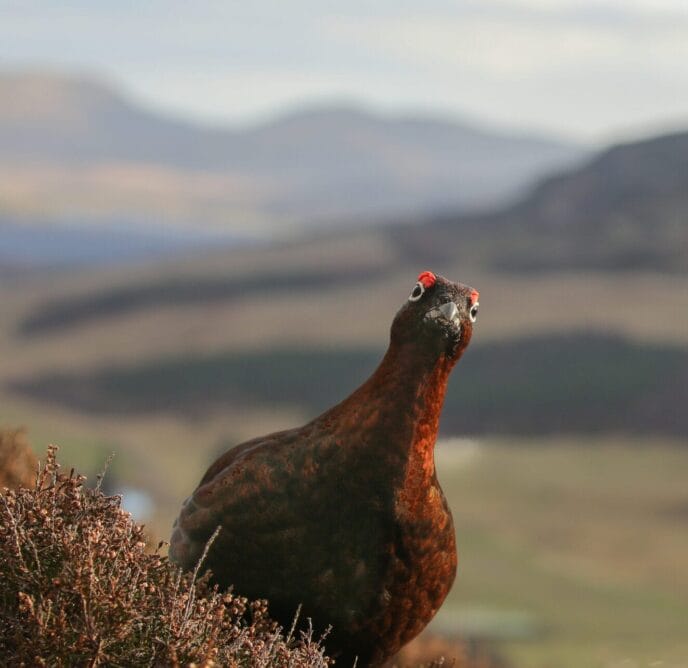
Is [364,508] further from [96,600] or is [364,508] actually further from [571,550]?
[571,550]

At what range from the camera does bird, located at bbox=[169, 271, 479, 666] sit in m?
7.64

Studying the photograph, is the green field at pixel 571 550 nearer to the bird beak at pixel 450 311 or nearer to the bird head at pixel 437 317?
the bird head at pixel 437 317

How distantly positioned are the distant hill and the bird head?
127 meters

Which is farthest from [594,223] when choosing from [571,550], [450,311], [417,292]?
[450,311]

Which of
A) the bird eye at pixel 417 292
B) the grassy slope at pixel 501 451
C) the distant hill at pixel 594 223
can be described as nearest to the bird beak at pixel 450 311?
the bird eye at pixel 417 292

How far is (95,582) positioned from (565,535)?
5145 centimetres

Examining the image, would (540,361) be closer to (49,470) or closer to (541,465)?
(541,465)

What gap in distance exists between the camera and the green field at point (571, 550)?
3559cm

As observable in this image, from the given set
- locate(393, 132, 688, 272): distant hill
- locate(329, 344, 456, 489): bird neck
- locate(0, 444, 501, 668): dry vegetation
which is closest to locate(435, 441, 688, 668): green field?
locate(329, 344, 456, 489): bird neck

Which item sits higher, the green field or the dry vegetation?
the green field

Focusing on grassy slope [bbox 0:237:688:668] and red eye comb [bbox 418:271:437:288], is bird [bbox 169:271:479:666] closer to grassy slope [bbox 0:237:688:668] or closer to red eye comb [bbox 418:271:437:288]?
red eye comb [bbox 418:271:437:288]

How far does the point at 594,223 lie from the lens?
156 m

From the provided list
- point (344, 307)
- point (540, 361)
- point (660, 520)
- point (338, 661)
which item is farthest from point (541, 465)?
point (338, 661)

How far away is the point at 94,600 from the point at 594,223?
154 meters
